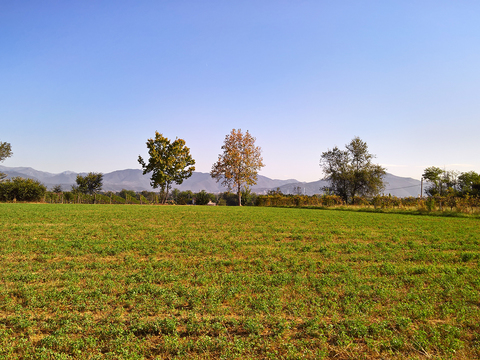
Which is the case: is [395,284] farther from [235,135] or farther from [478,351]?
[235,135]

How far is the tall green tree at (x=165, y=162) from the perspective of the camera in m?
57.7

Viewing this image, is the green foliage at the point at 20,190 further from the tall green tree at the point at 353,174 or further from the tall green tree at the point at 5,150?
the tall green tree at the point at 353,174

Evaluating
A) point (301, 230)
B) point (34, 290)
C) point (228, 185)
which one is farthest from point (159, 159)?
point (34, 290)

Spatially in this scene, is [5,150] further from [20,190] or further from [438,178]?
[438,178]

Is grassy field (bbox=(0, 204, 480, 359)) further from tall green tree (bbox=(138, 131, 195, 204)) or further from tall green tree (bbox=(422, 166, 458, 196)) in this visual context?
tall green tree (bbox=(422, 166, 458, 196))

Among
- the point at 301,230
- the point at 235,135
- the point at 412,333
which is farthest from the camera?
the point at 235,135

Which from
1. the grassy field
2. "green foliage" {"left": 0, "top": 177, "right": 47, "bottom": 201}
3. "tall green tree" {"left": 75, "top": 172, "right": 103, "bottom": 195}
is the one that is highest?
"tall green tree" {"left": 75, "top": 172, "right": 103, "bottom": 195}

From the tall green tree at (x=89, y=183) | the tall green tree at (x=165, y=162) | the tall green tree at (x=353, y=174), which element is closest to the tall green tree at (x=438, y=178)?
the tall green tree at (x=353, y=174)

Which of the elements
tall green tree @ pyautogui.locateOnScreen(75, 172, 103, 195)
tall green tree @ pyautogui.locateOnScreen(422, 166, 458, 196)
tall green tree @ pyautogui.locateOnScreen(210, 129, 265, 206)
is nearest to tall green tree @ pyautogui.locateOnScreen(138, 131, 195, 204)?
tall green tree @ pyautogui.locateOnScreen(210, 129, 265, 206)

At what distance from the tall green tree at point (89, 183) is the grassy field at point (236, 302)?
269 ft

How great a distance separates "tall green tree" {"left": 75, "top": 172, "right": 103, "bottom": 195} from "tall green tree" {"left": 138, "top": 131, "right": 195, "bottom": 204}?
33.0 m

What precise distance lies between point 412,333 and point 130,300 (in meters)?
4.68

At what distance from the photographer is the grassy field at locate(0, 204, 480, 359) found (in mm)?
3738

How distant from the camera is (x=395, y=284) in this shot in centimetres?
609
